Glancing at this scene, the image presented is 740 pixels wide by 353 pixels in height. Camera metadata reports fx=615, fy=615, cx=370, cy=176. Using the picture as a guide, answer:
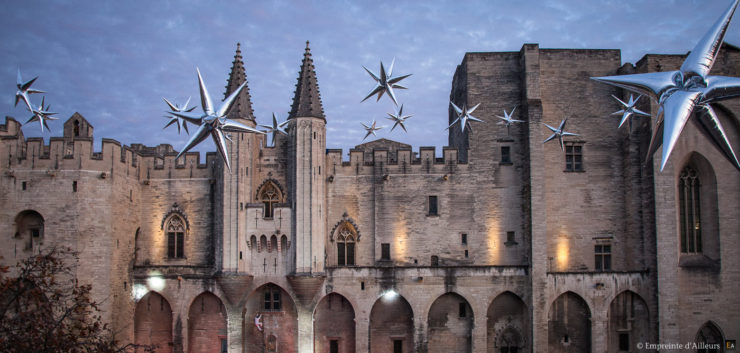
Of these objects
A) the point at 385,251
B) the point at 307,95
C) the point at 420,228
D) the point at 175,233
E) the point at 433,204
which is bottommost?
the point at 385,251

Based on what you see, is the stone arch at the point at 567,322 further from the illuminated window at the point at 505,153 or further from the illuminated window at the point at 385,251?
the illuminated window at the point at 385,251

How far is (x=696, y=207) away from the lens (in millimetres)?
35938

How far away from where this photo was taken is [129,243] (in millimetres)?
34750

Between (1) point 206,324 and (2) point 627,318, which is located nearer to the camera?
(2) point 627,318

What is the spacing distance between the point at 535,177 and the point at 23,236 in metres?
27.8

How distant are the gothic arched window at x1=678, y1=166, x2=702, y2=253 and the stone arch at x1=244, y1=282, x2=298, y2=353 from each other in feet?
76.4

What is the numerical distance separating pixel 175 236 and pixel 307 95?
1144cm

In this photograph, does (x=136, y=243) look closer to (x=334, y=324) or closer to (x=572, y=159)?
(x=334, y=324)

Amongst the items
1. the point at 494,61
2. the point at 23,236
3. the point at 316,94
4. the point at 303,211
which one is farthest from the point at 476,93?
the point at 23,236

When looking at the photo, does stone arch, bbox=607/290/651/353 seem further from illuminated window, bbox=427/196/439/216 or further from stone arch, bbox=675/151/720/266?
illuminated window, bbox=427/196/439/216

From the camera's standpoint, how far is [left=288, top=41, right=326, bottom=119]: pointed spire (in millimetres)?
35184

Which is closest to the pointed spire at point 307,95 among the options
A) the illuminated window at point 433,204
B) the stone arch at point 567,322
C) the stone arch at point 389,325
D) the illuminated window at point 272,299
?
the illuminated window at point 433,204

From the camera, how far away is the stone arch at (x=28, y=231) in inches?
1243

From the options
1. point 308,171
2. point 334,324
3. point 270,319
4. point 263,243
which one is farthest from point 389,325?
point 308,171
